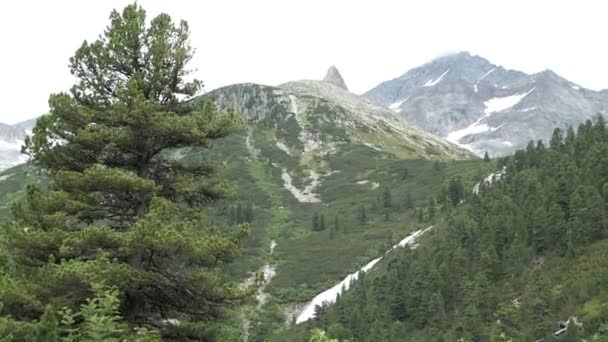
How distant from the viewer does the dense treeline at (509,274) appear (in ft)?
200

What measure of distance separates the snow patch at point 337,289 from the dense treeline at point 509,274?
5379mm

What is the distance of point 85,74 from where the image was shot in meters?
17.3

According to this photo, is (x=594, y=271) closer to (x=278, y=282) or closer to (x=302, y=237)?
(x=278, y=282)

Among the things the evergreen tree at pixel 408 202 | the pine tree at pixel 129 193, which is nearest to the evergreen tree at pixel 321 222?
the evergreen tree at pixel 408 202

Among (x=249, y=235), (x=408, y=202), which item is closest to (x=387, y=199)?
(x=408, y=202)

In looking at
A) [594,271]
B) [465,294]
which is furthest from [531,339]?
[465,294]

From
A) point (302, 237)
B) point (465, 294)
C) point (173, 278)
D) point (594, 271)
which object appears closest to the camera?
point (173, 278)

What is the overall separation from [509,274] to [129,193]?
217 feet

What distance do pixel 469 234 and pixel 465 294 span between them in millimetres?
15749

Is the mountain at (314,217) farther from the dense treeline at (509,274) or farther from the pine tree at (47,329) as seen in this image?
the pine tree at (47,329)

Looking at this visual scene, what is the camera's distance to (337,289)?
334 ft

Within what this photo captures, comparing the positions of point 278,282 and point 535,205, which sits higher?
point 535,205

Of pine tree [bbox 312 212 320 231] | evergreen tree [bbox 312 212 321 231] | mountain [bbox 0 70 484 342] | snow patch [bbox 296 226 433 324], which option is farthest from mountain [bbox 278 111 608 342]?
pine tree [bbox 312 212 320 231]

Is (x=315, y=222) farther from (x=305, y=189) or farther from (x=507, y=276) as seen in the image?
(x=507, y=276)
